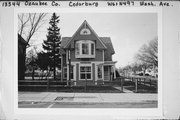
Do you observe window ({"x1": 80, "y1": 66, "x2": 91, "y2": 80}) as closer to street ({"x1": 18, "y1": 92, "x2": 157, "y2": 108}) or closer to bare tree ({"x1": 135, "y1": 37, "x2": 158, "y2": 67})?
street ({"x1": 18, "y1": 92, "x2": 157, "y2": 108})

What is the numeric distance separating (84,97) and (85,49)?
6.65ft

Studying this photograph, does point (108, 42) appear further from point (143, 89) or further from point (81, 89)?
point (143, 89)

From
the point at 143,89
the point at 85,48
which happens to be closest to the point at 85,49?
the point at 85,48

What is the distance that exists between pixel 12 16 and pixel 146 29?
4.62 m

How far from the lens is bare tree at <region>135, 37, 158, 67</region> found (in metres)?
10.0

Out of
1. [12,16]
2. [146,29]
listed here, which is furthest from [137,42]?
[12,16]

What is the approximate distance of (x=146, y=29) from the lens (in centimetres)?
1005

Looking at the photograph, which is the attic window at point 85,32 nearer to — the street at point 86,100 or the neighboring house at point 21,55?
the neighboring house at point 21,55

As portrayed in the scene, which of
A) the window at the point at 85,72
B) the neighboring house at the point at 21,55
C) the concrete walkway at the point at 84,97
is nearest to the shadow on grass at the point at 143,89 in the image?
the concrete walkway at the point at 84,97

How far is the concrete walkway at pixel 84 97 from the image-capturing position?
974cm

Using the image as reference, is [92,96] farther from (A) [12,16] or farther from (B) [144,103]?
(A) [12,16]

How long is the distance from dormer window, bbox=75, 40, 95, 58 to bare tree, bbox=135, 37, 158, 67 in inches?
75.6

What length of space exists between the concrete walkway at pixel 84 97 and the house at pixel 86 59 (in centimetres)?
69

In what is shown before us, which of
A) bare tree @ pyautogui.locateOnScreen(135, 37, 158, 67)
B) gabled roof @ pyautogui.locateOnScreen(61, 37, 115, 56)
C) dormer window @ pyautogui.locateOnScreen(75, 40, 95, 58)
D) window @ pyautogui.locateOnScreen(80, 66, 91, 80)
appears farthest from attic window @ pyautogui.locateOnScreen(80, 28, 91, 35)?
bare tree @ pyautogui.locateOnScreen(135, 37, 158, 67)
